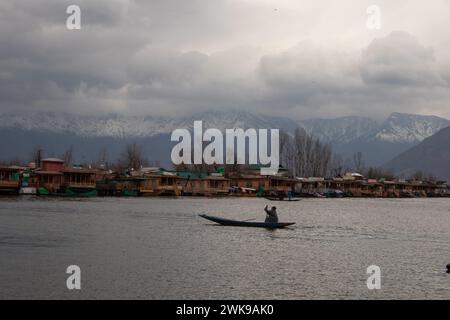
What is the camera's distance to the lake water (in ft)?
95.3

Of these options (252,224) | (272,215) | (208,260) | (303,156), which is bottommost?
(208,260)

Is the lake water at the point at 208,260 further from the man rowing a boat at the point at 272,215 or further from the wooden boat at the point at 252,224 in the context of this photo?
the man rowing a boat at the point at 272,215

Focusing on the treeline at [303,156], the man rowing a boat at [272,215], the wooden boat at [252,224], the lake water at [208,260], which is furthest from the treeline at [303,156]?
the man rowing a boat at [272,215]

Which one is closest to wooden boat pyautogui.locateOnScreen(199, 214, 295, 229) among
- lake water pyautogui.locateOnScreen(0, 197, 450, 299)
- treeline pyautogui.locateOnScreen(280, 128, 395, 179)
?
lake water pyautogui.locateOnScreen(0, 197, 450, 299)

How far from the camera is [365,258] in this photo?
41000 millimetres

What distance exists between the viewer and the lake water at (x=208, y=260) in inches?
1144

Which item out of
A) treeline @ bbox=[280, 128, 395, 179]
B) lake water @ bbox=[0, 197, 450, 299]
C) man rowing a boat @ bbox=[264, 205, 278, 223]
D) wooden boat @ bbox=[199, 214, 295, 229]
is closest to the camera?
lake water @ bbox=[0, 197, 450, 299]

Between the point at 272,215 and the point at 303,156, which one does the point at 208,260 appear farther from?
the point at 303,156

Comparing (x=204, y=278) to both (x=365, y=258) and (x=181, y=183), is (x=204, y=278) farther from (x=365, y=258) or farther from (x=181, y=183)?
(x=181, y=183)

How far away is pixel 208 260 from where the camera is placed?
37.6 meters

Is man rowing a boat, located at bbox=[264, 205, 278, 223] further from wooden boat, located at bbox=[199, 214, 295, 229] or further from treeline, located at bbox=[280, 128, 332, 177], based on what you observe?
treeline, located at bbox=[280, 128, 332, 177]

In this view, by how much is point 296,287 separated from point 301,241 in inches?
744

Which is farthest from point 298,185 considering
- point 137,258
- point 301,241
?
point 137,258

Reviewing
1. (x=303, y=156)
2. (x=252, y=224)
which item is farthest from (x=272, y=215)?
(x=303, y=156)
